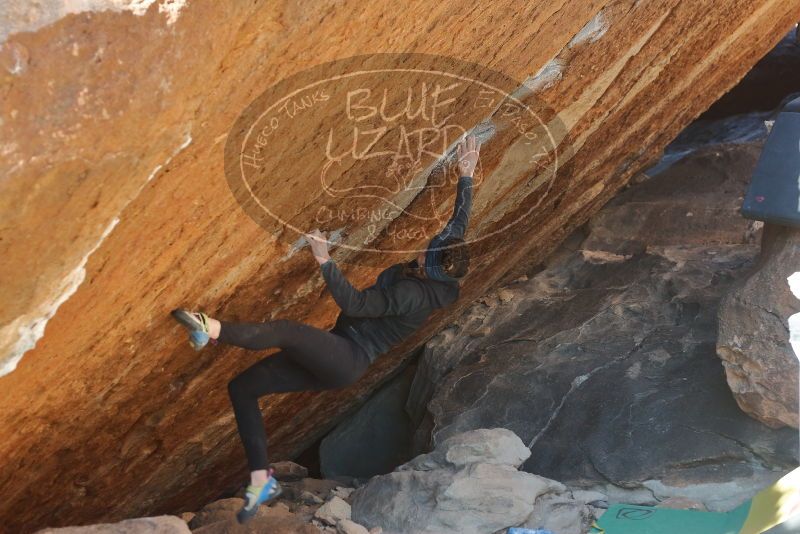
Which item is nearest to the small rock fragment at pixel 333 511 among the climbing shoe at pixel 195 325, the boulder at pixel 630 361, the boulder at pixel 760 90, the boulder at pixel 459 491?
the boulder at pixel 459 491

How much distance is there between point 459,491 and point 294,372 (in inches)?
44.4

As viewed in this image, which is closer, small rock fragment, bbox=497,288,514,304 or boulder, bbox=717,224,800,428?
boulder, bbox=717,224,800,428

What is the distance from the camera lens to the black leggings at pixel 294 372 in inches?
149

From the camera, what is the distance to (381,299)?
3.93m

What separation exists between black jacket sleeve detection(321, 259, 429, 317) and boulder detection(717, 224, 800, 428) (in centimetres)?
189

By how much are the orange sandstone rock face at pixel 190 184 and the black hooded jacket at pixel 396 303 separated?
0.47 meters

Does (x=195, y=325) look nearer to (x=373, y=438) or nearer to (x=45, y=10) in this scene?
(x=45, y=10)

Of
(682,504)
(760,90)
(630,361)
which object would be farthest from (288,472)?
(760,90)

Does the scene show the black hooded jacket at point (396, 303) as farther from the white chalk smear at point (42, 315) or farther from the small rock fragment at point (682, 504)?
the small rock fragment at point (682, 504)

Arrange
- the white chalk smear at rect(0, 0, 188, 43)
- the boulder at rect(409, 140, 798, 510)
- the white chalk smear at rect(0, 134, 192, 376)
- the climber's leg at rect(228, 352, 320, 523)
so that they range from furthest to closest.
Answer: the boulder at rect(409, 140, 798, 510) → the climber's leg at rect(228, 352, 320, 523) → the white chalk smear at rect(0, 134, 192, 376) → the white chalk smear at rect(0, 0, 188, 43)

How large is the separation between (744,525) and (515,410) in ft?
6.10

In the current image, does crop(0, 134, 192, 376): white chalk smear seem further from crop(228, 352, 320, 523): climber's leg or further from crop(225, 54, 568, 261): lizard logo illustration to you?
crop(228, 352, 320, 523): climber's leg

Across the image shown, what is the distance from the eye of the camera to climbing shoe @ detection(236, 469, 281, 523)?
12.3 feet

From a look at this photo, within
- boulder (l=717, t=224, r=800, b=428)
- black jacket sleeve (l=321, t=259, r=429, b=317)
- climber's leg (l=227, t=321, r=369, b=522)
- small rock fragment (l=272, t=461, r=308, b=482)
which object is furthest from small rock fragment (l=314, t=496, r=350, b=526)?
boulder (l=717, t=224, r=800, b=428)
